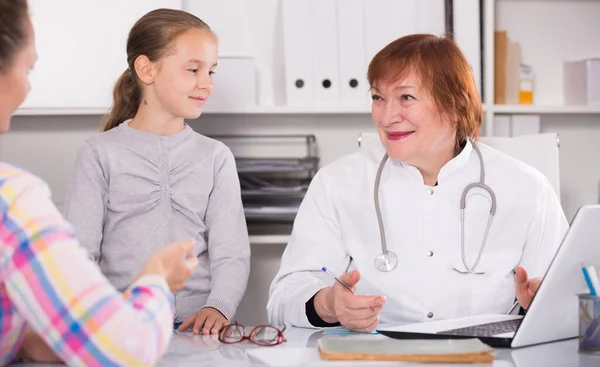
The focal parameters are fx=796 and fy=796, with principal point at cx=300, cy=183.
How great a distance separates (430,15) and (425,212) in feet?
3.49

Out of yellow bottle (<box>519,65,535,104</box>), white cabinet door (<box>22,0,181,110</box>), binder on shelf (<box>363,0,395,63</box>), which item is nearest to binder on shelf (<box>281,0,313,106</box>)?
binder on shelf (<box>363,0,395,63</box>)

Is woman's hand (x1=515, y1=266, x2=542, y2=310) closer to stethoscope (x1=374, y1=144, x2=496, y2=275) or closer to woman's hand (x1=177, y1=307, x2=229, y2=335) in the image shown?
stethoscope (x1=374, y1=144, x2=496, y2=275)

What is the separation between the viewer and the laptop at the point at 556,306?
113cm

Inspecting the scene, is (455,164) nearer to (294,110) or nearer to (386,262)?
(386,262)

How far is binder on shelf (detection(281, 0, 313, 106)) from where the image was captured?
2.53 metres

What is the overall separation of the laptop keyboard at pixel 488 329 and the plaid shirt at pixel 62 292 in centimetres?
56

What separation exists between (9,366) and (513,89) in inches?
79.8

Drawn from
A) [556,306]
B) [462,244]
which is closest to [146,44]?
[462,244]

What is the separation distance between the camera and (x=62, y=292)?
0.86m

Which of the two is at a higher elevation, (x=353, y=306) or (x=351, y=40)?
(x=351, y=40)

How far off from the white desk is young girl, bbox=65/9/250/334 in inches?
27.5

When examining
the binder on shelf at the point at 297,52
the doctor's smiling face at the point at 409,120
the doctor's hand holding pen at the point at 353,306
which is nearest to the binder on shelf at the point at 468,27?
the binder on shelf at the point at 297,52

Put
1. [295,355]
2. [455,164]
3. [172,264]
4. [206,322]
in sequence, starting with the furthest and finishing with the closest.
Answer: [455,164]
[206,322]
[295,355]
[172,264]

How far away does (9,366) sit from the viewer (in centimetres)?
113
